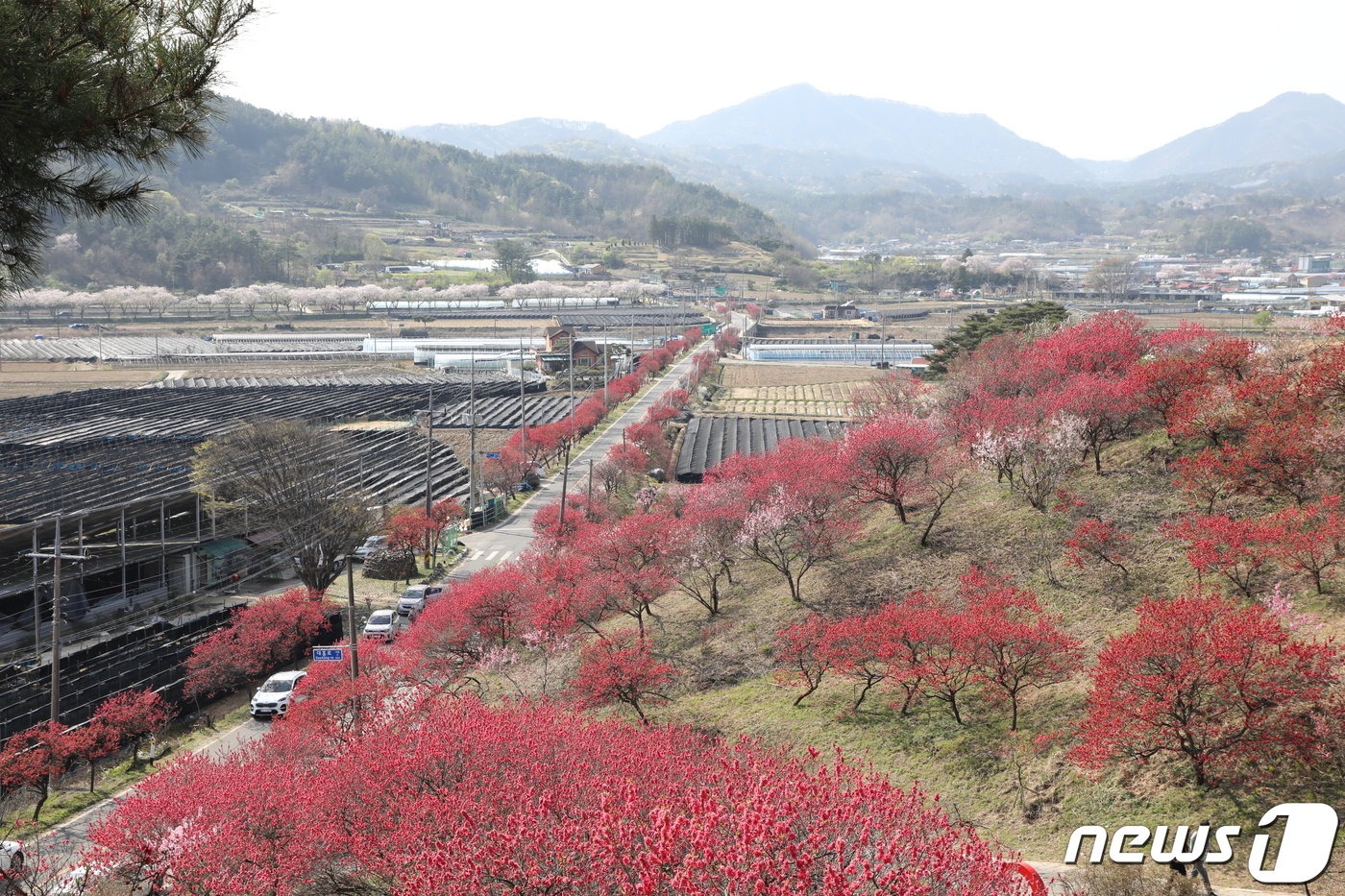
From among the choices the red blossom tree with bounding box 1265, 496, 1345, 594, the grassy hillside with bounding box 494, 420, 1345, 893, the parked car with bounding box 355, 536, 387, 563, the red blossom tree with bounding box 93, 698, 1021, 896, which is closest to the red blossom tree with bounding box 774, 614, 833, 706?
the grassy hillside with bounding box 494, 420, 1345, 893

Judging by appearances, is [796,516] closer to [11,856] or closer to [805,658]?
[805,658]

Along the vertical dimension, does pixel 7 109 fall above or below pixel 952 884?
above

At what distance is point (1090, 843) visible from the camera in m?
9.68

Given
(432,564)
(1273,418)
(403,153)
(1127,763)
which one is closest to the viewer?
(1127,763)

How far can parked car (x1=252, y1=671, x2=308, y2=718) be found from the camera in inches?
733

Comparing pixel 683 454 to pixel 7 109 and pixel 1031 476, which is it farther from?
pixel 7 109

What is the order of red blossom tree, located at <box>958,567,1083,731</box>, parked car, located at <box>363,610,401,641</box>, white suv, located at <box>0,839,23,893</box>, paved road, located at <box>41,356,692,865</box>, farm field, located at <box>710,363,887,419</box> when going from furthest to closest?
farm field, located at <box>710,363,887,419</box>, parked car, located at <box>363,610,401,641</box>, paved road, located at <box>41,356,692,865</box>, red blossom tree, located at <box>958,567,1083,731</box>, white suv, located at <box>0,839,23,893</box>

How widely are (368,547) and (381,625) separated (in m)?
7.61

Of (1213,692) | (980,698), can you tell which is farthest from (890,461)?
(1213,692)

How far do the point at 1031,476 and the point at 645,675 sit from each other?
1089 centimetres

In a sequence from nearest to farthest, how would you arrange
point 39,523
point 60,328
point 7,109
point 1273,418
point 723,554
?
point 7,109, point 1273,418, point 39,523, point 723,554, point 60,328

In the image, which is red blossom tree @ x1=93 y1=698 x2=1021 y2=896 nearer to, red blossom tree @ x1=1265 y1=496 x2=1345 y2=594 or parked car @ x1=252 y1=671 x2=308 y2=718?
parked car @ x1=252 y1=671 x2=308 y2=718

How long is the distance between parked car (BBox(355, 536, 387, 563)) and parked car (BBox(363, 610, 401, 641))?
19.4ft

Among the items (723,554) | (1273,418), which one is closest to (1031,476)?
(1273,418)
